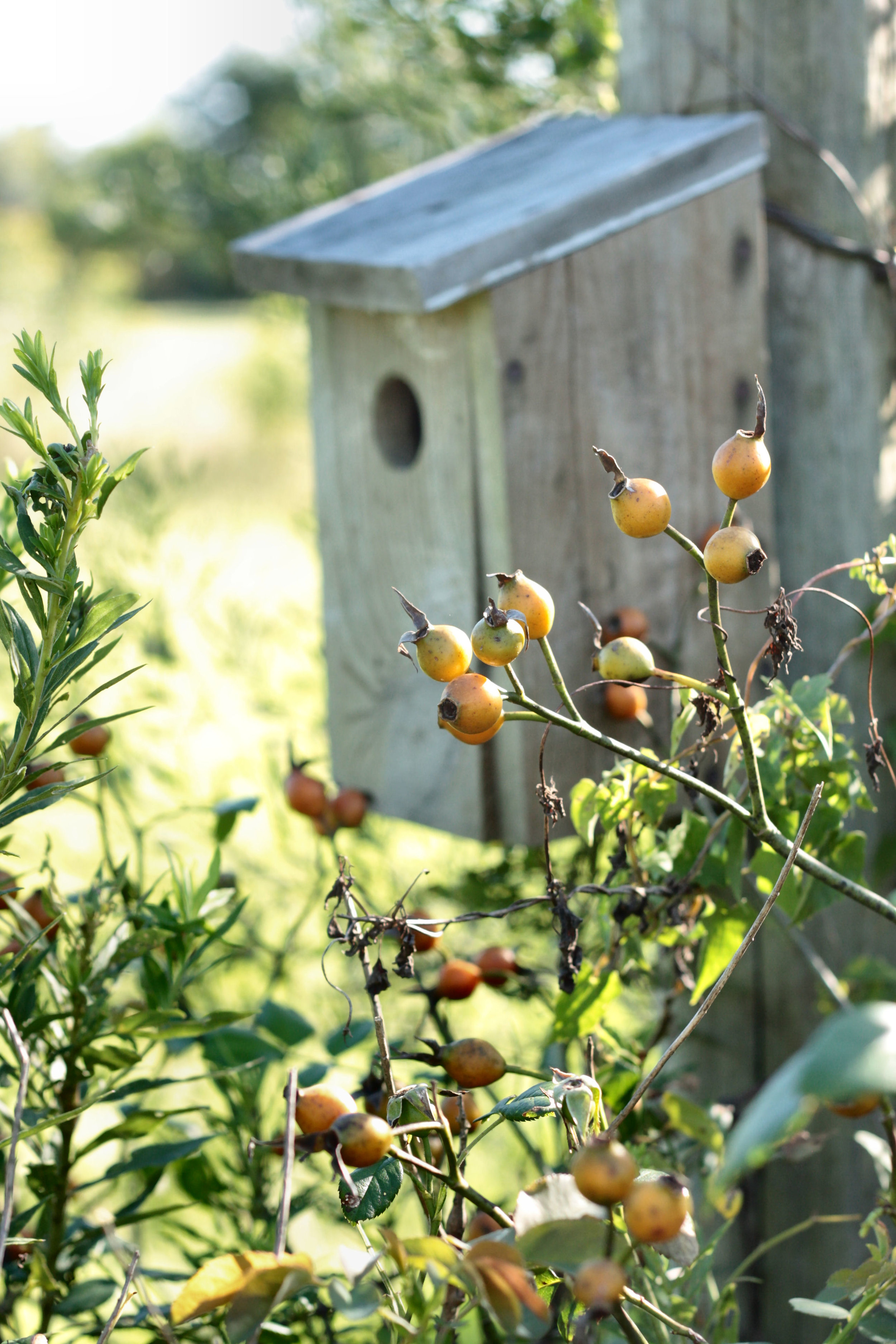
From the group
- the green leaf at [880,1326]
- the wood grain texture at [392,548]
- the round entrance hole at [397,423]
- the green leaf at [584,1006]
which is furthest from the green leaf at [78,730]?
the round entrance hole at [397,423]

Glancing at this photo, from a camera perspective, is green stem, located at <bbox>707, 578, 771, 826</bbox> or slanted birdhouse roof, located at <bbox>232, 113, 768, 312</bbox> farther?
slanted birdhouse roof, located at <bbox>232, 113, 768, 312</bbox>

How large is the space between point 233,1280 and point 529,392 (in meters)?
0.79

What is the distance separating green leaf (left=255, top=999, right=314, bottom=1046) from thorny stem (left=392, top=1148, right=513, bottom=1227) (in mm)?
435

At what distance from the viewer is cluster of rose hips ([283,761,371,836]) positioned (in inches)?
44.3

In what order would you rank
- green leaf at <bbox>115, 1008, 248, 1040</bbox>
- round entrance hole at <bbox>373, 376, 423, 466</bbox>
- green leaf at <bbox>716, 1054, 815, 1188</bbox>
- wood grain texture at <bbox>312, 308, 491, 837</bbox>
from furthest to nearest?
round entrance hole at <bbox>373, 376, 423, 466</bbox>, wood grain texture at <bbox>312, 308, 491, 837</bbox>, green leaf at <bbox>115, 1008, 248, 1040</bbox>, green leaf at <bbox>716, 1054, 815, 1188</bbox>

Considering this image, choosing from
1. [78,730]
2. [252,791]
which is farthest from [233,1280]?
[252,791]

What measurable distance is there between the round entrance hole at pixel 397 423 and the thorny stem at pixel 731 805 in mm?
704

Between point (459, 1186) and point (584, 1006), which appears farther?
point (584, 1006)

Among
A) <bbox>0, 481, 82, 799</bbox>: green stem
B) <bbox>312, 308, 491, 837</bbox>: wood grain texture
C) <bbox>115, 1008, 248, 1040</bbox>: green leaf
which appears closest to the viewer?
<bbox>0, 481, 82, 799</bbox>: green stem

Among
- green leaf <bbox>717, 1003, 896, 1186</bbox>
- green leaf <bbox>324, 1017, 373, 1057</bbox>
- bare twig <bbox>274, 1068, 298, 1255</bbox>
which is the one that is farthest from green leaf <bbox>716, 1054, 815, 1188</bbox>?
green leaf <bbox>324, 1017, 373, 1057</bbox>

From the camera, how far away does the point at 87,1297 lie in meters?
0.79

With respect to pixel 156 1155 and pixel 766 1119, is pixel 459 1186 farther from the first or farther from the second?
pixel 156 1155

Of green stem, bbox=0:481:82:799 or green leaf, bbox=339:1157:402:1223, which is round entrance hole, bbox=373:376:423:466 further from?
green leaf, bbox=339:1157:402:1223

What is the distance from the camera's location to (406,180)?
52.9 inches
